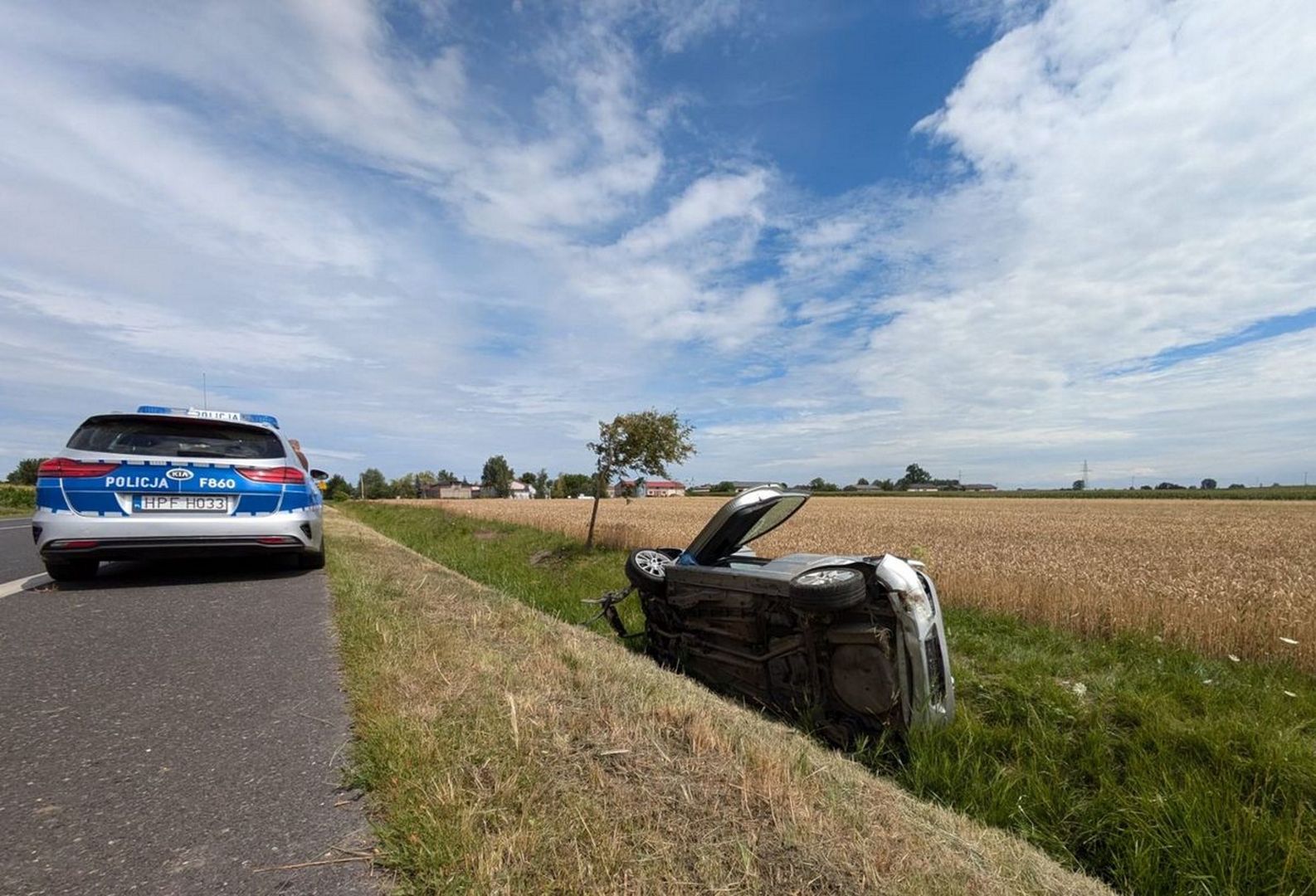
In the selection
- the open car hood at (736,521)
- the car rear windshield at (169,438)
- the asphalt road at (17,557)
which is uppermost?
the car rear windshield at (169,438)

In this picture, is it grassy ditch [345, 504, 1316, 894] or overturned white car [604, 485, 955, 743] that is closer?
grassy ditch [345, 504, 1316, 894]

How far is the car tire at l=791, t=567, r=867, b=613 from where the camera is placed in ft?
11.3

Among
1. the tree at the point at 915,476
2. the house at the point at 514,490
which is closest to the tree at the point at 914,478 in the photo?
the tree at the point at 915,476

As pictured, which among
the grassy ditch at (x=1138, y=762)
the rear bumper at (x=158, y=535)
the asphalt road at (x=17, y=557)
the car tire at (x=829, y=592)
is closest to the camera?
the grassy ditch at (x=1138, y=762)

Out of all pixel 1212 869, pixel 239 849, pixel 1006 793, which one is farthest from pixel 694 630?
pixel 239 849

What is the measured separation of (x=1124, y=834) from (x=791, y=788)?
7.89 feet

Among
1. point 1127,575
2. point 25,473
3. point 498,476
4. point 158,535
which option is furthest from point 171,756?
point 498,476

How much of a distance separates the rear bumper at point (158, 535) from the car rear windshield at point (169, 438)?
633 millimetres

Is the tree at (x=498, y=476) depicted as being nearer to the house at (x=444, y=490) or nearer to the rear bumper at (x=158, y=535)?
the house at (x=444, y=490)

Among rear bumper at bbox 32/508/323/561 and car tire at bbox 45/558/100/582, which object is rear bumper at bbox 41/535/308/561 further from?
car tire at bbox 45/558/100/582

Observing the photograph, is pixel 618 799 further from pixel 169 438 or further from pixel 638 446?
pixel 638 446

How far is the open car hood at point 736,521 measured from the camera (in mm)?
4707

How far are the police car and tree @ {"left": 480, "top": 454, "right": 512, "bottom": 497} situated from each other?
130050 mm

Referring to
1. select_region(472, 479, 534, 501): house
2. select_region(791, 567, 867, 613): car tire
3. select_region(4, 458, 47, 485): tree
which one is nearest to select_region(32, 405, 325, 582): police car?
select_region(791, 567, 867, 613): car tire
